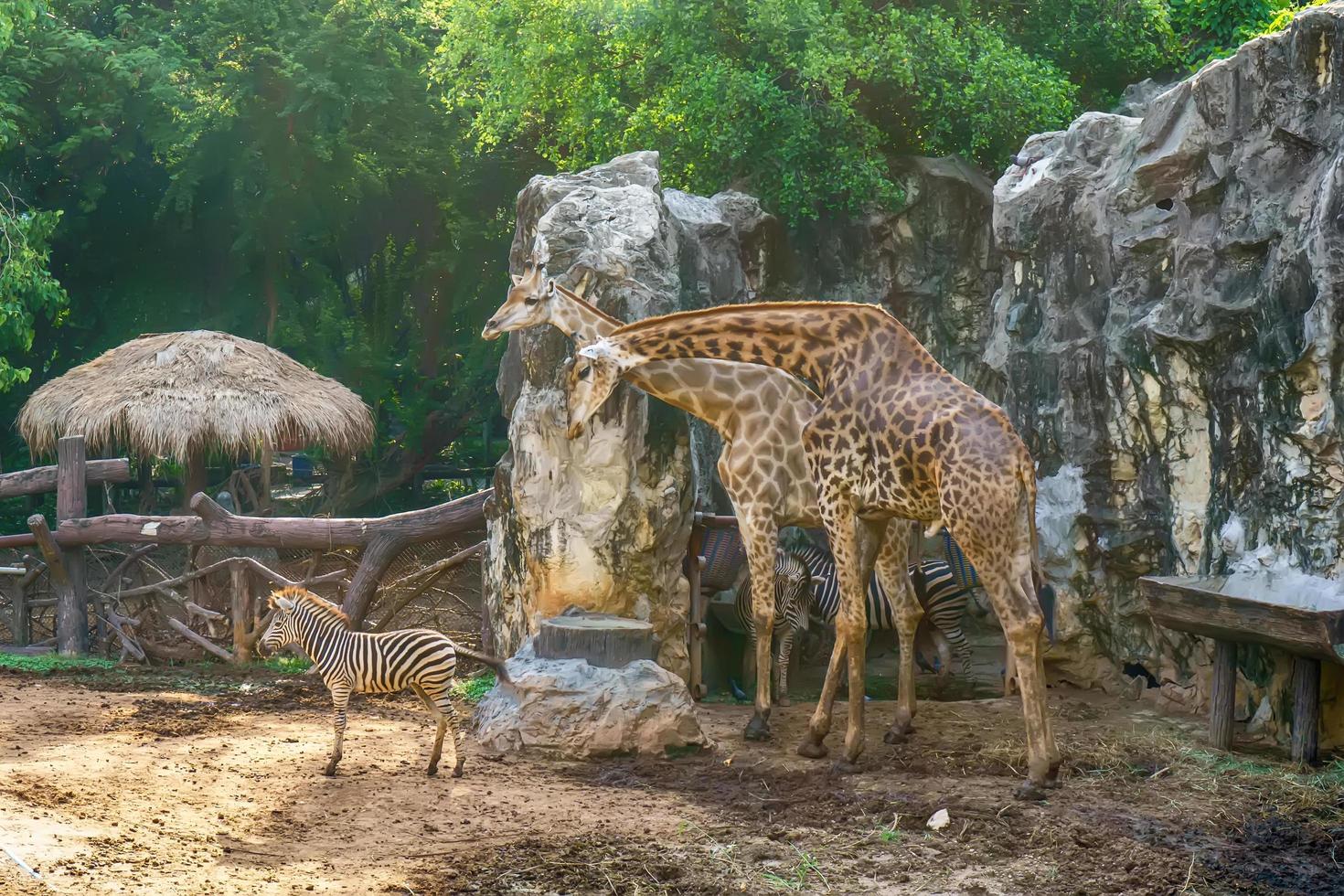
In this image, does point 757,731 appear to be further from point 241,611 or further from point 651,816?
point 241,611

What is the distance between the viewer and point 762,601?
845 cm

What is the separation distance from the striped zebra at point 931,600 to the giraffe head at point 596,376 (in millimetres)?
2926

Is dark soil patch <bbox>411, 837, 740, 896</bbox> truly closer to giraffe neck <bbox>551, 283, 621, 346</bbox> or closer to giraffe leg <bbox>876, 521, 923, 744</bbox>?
giraffe leg <bbox>876, 521, 923, 744</bbox>

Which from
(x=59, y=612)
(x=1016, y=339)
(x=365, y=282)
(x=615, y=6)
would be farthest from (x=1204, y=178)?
(x=365, y=282)

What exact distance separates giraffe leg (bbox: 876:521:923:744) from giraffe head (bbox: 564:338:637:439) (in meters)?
1.86

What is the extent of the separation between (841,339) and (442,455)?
1169 centimetres

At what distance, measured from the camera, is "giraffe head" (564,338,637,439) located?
26.0 feet

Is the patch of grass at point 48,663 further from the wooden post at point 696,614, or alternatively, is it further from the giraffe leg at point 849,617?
the giraffe leg at point 849,617

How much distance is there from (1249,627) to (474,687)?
5.22 meters

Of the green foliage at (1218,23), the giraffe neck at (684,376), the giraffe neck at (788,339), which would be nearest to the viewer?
the giraffe neck at (788,339)

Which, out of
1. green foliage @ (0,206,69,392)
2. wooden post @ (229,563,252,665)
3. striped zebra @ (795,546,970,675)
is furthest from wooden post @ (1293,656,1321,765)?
green foliage @ (0,206,69,392)

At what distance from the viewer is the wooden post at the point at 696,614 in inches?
378

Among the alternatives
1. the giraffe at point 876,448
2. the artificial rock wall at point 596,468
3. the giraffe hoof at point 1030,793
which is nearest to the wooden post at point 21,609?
the artificial rock wall at point 596,468

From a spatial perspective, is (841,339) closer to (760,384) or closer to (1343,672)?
(760,384)
